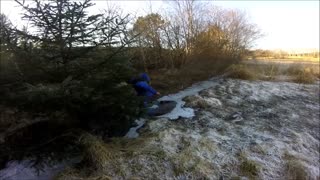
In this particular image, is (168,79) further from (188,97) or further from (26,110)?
(26,110)

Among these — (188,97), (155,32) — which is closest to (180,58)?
(155,32)

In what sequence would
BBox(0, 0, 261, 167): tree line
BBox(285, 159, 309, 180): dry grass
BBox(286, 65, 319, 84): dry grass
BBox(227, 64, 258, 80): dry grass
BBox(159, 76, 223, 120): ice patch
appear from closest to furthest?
BBox(0, 0, 261, 167): tree line → BBox(285, 159, 309, 180): dry grass → BBox(159, 76, 223, 120): ice patch → BBox(227, 64, 258, 80): dry grass → BBox(286, 65, 319, 84): dry grass

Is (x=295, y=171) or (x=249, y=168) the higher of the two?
(x=249, y=168)

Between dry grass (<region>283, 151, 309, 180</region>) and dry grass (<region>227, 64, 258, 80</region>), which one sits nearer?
dry grass (<region>283, 151, 309, 180</region>)

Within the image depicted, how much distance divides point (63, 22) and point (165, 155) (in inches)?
102

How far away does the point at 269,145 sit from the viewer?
5.79 m

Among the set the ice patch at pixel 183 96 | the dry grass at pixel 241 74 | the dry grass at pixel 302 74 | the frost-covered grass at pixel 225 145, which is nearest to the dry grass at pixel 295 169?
the frost-covered grass at pixel 225 145

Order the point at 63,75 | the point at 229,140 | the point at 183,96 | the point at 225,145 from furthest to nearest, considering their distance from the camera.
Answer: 1. the point at 183,96
2. the point at 229,140
3. the point at 225,145
4. the point at 63,75

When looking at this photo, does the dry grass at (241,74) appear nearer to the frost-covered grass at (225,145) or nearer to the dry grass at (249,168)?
the frost-covered grass at (225,145)

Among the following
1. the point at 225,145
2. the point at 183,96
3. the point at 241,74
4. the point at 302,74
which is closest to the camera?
the point at 225,145

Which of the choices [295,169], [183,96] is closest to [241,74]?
[183,96]

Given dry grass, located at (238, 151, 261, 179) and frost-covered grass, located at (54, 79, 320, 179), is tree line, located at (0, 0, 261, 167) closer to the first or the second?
frost-covered grass, located at (54, 79, 320, 179)

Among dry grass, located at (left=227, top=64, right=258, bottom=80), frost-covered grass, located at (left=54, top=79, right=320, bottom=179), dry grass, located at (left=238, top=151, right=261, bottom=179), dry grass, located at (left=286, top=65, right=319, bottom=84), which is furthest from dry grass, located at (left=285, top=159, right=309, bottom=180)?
dry grass, located at (left=286, top=65, right=319, bottom=84)

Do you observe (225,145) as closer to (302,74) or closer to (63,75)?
(63,75)
